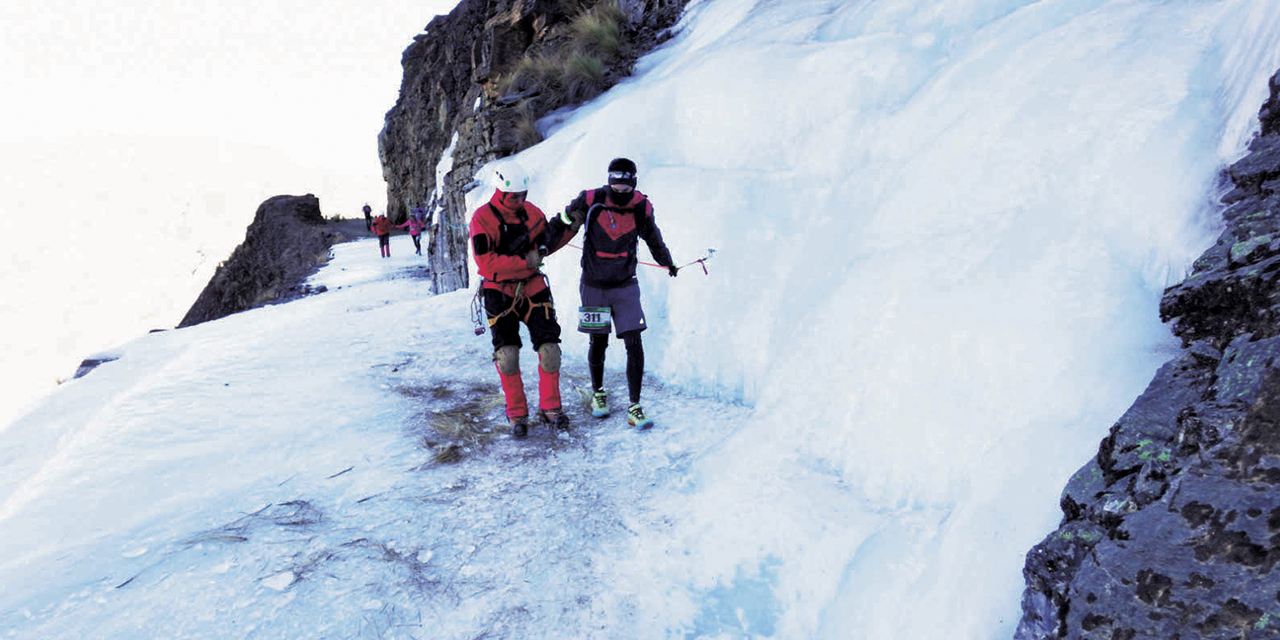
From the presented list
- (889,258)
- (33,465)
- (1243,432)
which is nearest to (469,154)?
(33,465)

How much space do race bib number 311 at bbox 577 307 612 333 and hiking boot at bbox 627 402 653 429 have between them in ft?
1.78

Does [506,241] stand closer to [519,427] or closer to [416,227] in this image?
[519,427]

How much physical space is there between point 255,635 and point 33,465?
271cm

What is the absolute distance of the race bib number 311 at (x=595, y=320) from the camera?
13.9ft

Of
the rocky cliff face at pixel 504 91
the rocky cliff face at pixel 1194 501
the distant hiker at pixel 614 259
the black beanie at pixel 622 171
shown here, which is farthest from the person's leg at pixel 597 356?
the rocky cliff face at pixel 504 91

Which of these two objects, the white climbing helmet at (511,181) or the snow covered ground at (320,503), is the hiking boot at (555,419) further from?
the white climbing helmet at (511,181)

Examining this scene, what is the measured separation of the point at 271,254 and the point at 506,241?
1008 inches

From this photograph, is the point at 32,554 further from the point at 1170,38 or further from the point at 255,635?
the point at 1170,38

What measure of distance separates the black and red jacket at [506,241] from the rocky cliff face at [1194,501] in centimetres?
310

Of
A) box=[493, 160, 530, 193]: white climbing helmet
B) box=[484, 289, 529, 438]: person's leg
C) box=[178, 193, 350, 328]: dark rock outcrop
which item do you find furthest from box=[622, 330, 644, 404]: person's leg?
box=[178, 193, 350, 328]: dark rock outcrop

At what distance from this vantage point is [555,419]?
4316mm

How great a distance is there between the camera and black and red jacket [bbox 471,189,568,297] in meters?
3.98

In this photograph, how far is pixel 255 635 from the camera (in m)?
2.43

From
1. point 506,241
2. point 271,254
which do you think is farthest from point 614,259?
point 271,254
